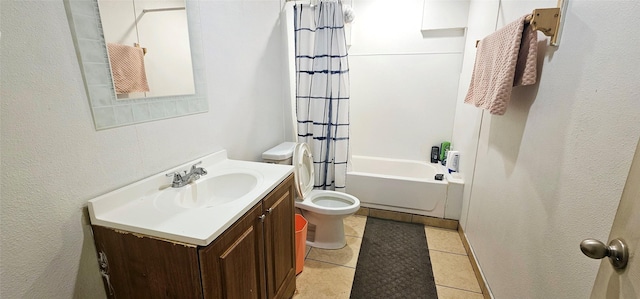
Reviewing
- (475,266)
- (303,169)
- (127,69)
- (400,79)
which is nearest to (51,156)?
(127,69)

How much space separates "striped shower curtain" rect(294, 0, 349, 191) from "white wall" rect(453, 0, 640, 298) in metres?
1.15

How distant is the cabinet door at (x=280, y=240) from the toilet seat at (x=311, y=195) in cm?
46

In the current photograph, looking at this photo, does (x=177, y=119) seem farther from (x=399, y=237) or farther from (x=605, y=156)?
(x=399, y=237)

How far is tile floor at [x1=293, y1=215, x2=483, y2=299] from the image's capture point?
175 centimetres

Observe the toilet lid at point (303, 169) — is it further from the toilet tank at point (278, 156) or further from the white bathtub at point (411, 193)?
the white bathtub at point (411, 193)

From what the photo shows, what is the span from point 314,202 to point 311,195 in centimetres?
8

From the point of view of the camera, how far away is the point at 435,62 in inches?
109

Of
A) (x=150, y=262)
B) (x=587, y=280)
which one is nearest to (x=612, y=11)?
(x=587, y=280)

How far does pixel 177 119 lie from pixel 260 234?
0.70m

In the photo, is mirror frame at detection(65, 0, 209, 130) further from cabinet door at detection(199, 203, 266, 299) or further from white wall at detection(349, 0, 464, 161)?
white wall at detection(349, 0, 464, 161)

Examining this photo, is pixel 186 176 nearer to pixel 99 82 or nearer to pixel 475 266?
pixel 99 82

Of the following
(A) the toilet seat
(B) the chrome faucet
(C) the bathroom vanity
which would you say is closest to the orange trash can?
(A) the toilet seat

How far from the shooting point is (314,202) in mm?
2268

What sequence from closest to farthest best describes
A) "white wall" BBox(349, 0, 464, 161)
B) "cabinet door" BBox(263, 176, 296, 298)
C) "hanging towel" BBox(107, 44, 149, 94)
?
"hanging towel" BBox(107, 44, 149, 94) → "cabinet door" BBox(263, 176, 296, 298) → "white wall" BBox(349, 0, 464, 161)
